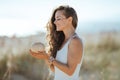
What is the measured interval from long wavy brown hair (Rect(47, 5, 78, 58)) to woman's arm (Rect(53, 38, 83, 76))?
23 cm

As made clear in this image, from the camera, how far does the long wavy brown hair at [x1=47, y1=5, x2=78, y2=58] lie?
3.85 metres

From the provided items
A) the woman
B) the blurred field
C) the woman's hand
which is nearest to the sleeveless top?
the woman

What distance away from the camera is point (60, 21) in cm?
381

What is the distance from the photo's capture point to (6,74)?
778 cm

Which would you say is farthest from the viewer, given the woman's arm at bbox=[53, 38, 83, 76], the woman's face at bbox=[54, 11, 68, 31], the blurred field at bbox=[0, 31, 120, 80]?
the blurred field at bbox=[0, 31, 120, 80]

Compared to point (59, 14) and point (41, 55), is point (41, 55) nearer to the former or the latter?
point (41, 55)

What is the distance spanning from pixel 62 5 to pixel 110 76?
15.9ft

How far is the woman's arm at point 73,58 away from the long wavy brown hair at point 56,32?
0.23m

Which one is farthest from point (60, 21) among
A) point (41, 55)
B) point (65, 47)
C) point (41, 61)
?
point (41, 61)

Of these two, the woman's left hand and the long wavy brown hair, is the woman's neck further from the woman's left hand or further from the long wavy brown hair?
the woman's left hand

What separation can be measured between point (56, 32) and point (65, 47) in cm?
32

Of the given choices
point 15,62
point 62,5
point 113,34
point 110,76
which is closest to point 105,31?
point 113,34

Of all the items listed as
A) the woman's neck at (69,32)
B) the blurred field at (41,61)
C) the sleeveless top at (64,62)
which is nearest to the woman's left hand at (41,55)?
the sleeveless top at (64,62)

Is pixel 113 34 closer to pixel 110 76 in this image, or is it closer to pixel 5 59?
pixel 110 76
